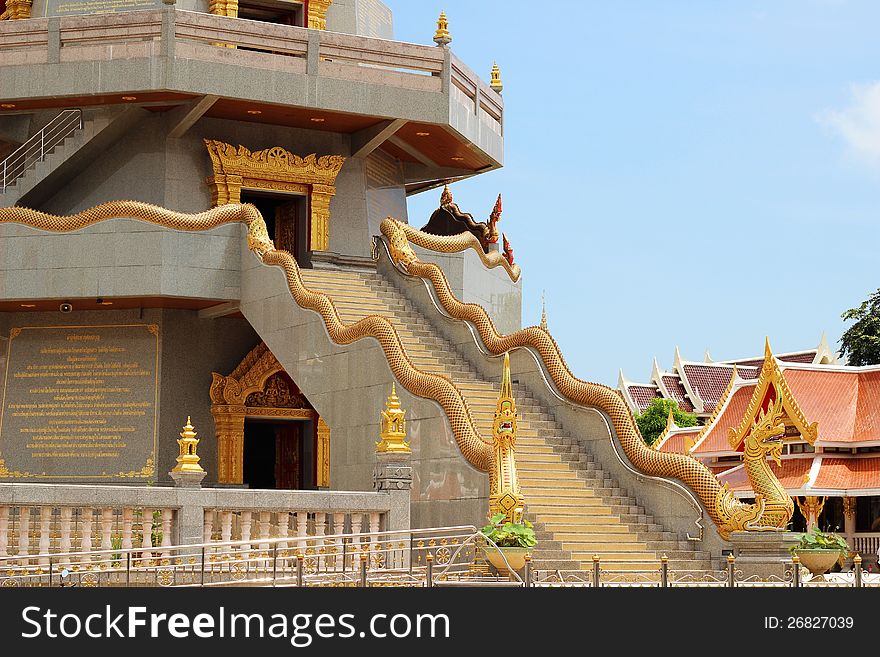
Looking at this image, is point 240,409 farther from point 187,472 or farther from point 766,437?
point 766,437

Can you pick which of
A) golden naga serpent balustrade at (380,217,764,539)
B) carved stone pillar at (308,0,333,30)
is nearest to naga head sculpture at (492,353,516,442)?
golden naga serpent balustrade at (380,217,764,539)

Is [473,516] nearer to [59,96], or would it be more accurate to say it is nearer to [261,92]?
[261,92]

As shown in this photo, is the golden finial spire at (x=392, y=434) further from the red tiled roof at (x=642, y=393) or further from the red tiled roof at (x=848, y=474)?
the red tiled roof at (x=642, y=393)

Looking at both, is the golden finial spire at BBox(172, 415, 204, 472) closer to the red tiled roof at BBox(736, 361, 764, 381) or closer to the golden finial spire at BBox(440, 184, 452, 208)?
the golden finial spire at BBox(440, 184, 452, 208)

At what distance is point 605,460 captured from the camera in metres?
23.7

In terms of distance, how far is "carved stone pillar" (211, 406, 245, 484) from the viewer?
1131 inches

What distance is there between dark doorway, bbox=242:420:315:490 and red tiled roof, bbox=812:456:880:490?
11.5 metres

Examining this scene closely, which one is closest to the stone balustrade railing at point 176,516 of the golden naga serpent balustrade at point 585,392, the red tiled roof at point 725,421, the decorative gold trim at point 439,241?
the golden naga serpent balustrade at point 585,392

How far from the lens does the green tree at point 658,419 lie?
5772 cm

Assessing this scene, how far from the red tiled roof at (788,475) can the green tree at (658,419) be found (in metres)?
20.9

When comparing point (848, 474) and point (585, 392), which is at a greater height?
point (585, 392)

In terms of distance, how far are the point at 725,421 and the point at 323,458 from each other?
13574 mm

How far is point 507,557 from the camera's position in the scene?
18.0 m

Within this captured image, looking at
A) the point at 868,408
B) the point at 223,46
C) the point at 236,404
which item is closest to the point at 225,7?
the point at 223,46
